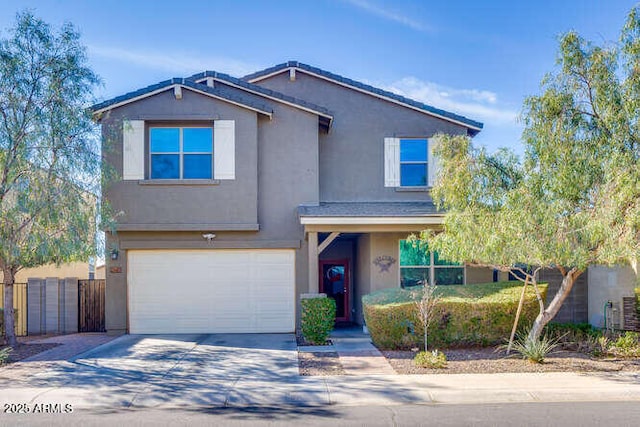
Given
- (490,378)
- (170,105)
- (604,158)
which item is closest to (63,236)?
(170,105)

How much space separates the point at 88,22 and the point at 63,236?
16.1ft

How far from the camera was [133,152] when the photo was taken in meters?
13.3

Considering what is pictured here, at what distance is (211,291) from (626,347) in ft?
32.4

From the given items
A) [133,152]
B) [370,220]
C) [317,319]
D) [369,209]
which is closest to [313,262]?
[317,319]

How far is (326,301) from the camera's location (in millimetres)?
11609

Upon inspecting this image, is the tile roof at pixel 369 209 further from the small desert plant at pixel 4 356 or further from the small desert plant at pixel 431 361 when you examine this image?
the small desert plant at pixel 4 356

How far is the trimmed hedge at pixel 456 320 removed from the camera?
1069 centimetres

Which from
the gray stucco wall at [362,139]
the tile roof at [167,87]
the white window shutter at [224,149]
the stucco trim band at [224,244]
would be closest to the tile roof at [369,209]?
the gray stucco wall at [362,139]

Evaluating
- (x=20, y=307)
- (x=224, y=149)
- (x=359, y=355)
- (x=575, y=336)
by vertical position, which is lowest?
(x=359, y=355)

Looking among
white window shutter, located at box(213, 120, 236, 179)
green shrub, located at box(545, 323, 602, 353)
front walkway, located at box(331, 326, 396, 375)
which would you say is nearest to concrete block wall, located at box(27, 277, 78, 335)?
white window shutter, located at box(213, 120, 236, 179)

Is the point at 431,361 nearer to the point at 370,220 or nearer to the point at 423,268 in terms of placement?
the point at 370,220

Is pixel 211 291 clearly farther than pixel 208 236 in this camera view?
Yes

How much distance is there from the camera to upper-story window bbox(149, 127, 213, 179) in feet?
44.4

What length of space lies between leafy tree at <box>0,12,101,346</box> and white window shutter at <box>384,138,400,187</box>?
8.10 metres
